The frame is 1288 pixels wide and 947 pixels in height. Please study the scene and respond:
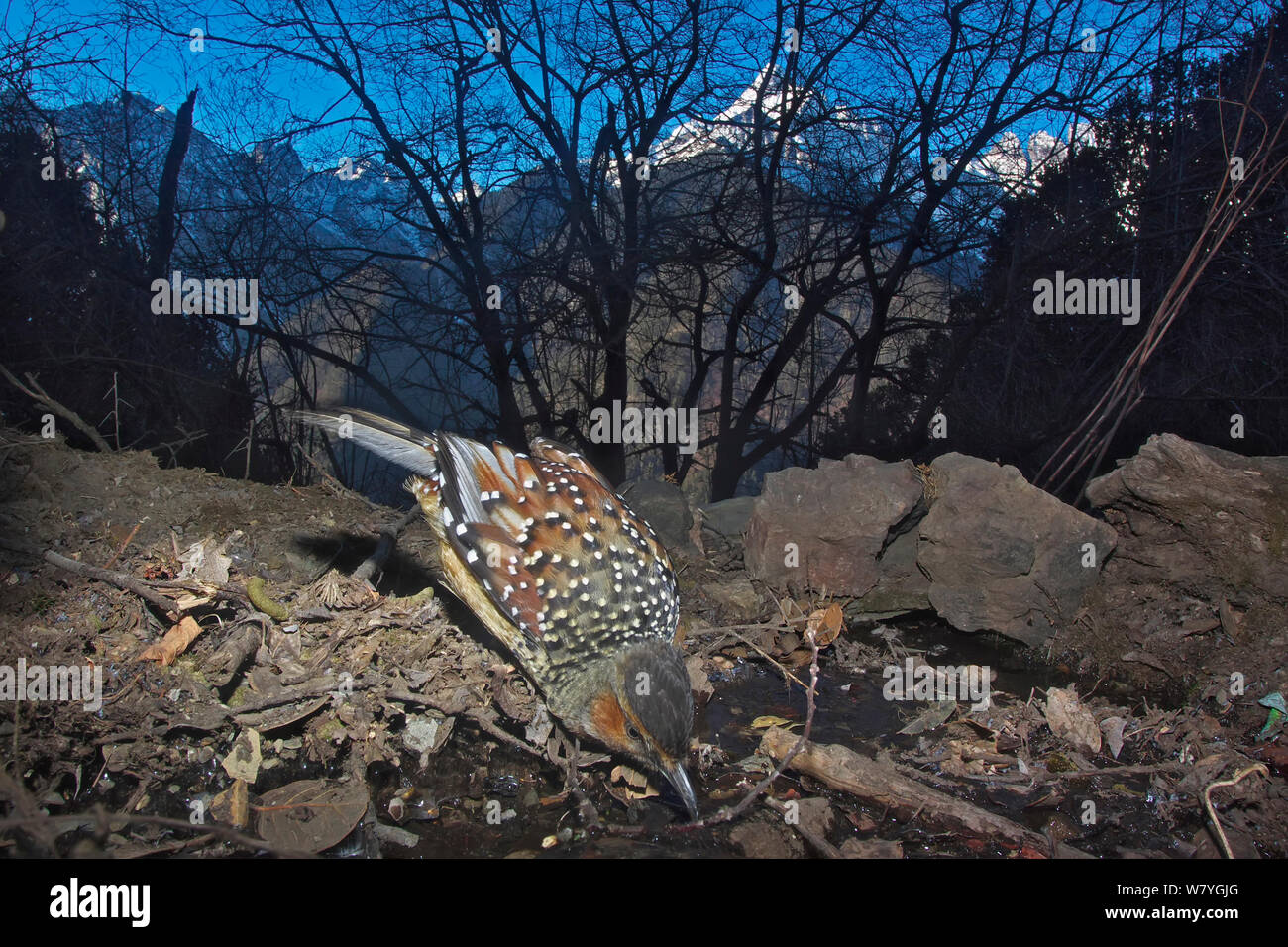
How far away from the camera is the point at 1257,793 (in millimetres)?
1715

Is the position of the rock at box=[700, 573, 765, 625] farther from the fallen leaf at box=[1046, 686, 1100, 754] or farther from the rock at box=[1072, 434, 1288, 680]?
the rock at box=[1072, 434, 1288, 680]

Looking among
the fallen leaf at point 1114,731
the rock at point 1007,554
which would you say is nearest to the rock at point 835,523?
the rock at point 1007,554

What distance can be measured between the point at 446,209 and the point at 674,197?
116 centimetres

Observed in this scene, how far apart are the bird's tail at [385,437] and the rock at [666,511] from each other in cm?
149

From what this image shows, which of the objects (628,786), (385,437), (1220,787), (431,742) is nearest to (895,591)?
(1220,787)

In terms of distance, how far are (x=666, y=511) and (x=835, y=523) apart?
975 millimetres

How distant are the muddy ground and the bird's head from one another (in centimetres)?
11

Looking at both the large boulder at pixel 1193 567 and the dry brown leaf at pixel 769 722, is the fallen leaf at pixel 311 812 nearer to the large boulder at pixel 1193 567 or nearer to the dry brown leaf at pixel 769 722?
the dry brown leaf at pixel 769 722

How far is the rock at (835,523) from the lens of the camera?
3.08 meters

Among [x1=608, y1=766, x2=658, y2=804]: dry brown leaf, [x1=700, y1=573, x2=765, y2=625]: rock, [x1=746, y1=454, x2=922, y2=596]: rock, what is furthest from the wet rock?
[x1=746, y1=454, x2=922, y2=596]: rock

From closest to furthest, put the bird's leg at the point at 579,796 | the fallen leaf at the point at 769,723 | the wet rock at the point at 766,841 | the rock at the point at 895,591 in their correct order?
1. the wet rock at the point at 766,841
2. the bird's leg at the point at 579,796
3. the fallen leaf at the point at 769,723
4. the rock at the point at 895,591

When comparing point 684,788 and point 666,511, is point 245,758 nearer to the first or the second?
point 684,788

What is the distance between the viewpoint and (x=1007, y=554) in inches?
117

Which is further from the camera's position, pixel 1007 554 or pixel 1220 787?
pixel 1007 554
